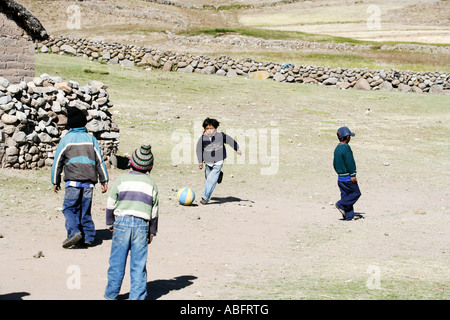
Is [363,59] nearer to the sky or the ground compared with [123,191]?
nearer to the sky

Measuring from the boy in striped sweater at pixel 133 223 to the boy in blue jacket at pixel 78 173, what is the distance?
2.36m

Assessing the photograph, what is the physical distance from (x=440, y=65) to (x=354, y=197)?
125 ft

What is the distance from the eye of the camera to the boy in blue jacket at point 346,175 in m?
Answer: 12.2

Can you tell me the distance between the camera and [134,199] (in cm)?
706

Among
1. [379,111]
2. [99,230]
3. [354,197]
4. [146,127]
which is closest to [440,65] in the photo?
[379,111]

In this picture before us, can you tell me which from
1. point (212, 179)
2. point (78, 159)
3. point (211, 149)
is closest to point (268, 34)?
point (211, 149)

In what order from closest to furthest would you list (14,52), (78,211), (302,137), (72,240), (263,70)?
(72,240) → (78,211) → (14,52) → (302,137) → (263,70)

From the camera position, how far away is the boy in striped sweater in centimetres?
687

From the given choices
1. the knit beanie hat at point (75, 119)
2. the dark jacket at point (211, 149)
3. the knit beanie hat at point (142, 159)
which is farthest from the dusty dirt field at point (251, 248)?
the knit beanie hat at point (75, 119)

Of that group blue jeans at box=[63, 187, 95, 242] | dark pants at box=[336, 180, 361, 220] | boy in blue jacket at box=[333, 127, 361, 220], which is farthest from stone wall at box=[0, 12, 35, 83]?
dark pants at box=[336, 180, 361, 220]

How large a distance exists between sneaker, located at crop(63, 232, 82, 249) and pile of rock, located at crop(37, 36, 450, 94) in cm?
2878

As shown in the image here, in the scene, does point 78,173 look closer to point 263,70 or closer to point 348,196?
point 348,196

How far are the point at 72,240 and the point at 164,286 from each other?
2191mm

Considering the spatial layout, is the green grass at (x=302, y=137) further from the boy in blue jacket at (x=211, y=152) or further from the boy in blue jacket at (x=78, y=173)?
the boy in blue jacket at (x=78, y=173)
